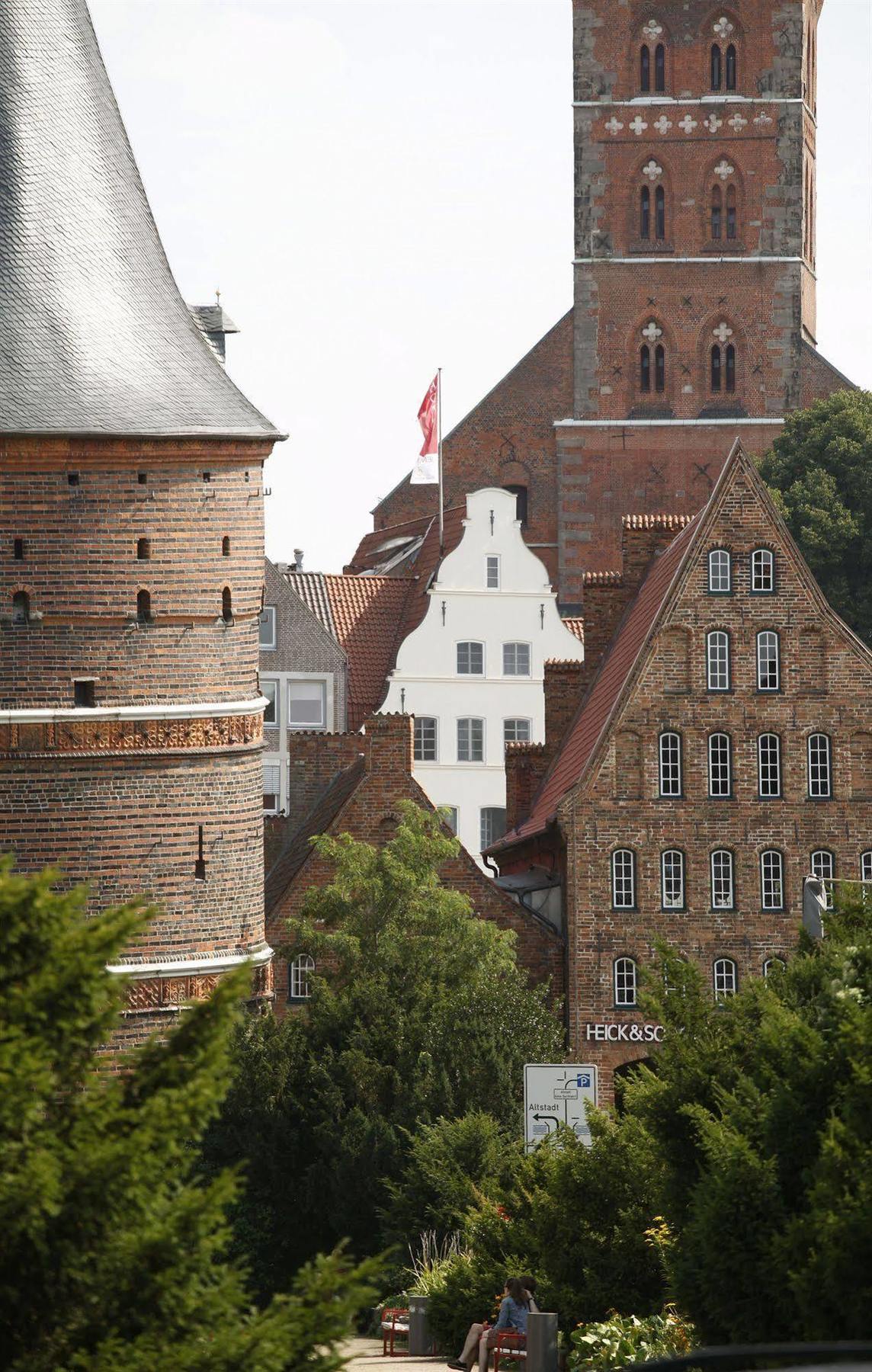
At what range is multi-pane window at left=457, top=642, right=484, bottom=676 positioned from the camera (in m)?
64.5

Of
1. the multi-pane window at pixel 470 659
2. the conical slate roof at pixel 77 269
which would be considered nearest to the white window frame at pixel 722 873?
the conical slate roof at pixel 77 269

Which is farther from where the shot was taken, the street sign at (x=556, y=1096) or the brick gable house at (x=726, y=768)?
the brick gable house at (x=726, y=768)

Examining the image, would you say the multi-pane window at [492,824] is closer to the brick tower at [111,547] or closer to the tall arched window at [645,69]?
the tall arched window at [645,69]

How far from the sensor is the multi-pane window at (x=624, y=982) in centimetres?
4453

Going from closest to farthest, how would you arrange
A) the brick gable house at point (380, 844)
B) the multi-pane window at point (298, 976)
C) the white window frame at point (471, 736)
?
the multi-pane window at point (298, 976)
the brick gable house at point (380, 844)
the white window frame at point (471, 736)

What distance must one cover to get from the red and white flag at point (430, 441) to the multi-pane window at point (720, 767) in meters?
23.9

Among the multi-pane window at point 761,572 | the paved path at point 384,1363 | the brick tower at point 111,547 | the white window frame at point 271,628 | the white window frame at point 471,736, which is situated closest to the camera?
the paved path at point 384,1363

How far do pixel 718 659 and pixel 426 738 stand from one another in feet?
63.3

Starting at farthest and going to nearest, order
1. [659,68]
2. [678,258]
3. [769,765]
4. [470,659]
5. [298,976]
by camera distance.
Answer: [678,258] → [659,68] → [470,659] → [769,765] → [298,976]

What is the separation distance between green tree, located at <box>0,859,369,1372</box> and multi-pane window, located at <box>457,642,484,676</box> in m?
52.2

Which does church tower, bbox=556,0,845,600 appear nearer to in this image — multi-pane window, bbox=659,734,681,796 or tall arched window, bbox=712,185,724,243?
tall arched window, bbox=712,185,724,243

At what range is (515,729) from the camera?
2525 inches

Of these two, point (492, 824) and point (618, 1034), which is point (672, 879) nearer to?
point (618, 1034)

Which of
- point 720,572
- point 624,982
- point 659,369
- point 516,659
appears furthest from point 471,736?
point 659,369
